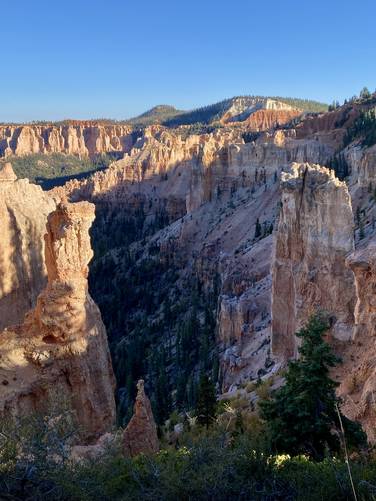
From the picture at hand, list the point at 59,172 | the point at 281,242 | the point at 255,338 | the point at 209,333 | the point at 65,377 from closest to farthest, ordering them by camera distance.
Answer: the point at 65,377 → the point at 281,242 → the point at 255,338 → the point at 209,333 → the point at 59,172

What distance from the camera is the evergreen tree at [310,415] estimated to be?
9875 mm

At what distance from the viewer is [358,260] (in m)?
13.9

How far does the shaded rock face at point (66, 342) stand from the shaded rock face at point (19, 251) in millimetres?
8566

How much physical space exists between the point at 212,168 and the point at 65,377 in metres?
61.3

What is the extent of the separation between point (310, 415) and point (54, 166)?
177140 mm

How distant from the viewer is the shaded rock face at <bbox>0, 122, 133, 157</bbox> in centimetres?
18425

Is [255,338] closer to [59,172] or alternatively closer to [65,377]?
[65,377]

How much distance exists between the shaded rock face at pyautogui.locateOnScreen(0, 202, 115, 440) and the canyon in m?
0.03

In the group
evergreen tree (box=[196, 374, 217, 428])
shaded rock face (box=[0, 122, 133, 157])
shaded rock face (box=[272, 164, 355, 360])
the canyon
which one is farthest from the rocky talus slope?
shaded rock face (box=[0, 122, 133, 157])

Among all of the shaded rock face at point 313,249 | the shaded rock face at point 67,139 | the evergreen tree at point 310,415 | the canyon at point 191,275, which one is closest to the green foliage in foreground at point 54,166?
the shaded rock face at point 67,139

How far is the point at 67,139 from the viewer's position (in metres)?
191

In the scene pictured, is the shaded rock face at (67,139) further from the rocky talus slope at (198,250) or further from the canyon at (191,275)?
the canyon at (191,275)

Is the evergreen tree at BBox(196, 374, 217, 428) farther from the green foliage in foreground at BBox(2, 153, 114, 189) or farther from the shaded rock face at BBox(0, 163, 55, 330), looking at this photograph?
the green foliage in foreground at BBox(2, 153, 114, 189)

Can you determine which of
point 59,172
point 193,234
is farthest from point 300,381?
point 59,172
